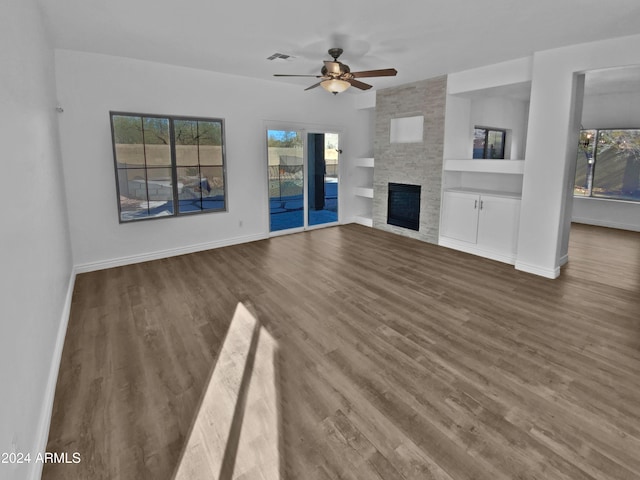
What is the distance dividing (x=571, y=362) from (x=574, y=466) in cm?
114

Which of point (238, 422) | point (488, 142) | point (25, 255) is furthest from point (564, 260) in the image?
point (25, 255)

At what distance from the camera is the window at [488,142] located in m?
6.82

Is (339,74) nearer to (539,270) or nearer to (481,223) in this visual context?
(481,223)

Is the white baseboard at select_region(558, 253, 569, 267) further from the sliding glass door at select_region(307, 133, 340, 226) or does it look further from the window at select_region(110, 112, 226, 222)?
the window at select_region(110, 112, 226, 222)

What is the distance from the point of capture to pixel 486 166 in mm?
5395

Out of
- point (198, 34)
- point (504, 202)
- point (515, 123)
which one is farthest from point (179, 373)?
point (515, 123)

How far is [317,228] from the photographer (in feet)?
24.3

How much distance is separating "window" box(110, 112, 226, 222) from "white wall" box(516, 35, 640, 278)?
4.57 meters

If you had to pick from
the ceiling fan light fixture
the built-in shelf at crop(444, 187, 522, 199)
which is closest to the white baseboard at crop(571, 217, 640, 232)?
the built-in shelf at crop(444, 187, 522, 199)

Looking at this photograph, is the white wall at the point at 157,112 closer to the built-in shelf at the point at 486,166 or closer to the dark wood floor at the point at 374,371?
the dark wood floor at the point at 374,371

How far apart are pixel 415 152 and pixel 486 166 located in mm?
1383

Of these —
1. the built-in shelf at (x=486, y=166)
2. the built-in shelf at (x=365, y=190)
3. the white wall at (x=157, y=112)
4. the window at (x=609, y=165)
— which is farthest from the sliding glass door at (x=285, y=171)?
the window at (x=609, y=165)

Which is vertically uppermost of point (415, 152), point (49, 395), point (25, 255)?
point (415, 152)

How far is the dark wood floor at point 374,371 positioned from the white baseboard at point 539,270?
0.14 meters
